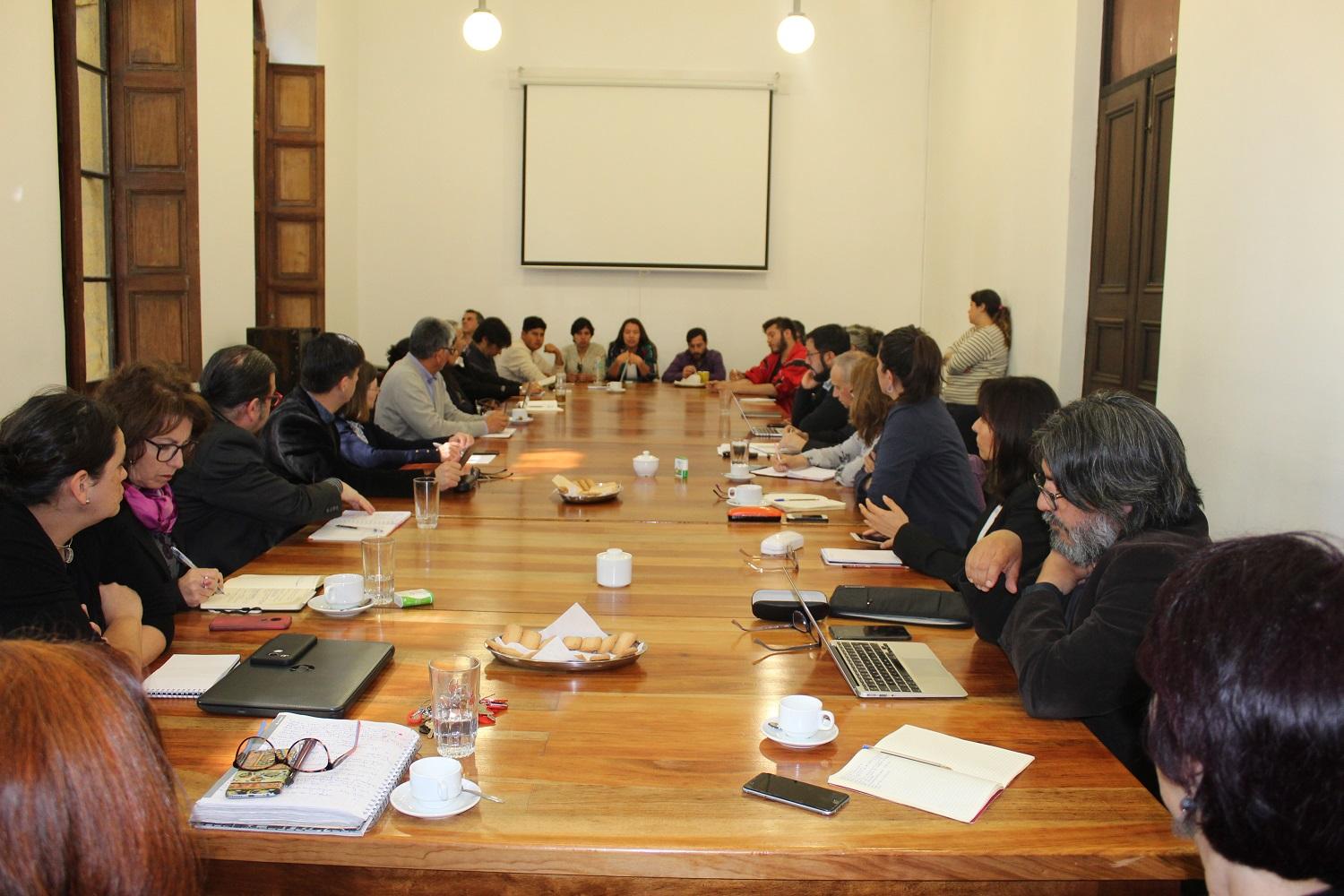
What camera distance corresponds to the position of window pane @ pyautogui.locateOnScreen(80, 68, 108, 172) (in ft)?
19.6

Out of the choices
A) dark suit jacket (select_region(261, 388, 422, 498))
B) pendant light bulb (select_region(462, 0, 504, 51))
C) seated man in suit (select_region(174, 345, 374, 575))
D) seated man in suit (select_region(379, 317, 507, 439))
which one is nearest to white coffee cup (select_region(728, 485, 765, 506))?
dark suit jacket (select_region(261, 388, 422, 498))

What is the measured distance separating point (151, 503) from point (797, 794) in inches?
76.5

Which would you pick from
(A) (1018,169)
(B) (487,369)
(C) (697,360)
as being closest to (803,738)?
(B) (487,369)

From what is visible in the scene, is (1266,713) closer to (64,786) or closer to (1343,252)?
(64,786)

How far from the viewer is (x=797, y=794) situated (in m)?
1.59

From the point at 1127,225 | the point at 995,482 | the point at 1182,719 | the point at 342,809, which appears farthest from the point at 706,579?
the point at 1127,225

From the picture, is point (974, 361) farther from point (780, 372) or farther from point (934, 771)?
point (934, 771)

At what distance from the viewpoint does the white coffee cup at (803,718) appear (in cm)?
176

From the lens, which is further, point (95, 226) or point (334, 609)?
point (95, 226)

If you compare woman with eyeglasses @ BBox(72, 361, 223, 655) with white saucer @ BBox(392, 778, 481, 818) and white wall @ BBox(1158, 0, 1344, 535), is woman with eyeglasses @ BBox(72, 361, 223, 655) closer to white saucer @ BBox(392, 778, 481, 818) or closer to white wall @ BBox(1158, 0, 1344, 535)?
white saucer @ BBox(392, 778, 481, 818)

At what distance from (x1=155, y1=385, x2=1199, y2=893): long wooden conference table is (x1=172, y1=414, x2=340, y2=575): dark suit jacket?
0.43m

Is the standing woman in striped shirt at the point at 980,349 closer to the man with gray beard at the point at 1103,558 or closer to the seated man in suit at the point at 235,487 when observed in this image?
the seated man in suit at the point at 235,487

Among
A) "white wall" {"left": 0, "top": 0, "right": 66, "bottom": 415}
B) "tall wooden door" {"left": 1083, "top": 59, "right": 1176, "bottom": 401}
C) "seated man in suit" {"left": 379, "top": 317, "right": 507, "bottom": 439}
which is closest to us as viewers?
"white wall" {"left": 0, "top": 0, "right": 66, "bottom": 415}

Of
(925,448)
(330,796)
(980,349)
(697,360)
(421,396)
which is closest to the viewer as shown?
(330,796)
